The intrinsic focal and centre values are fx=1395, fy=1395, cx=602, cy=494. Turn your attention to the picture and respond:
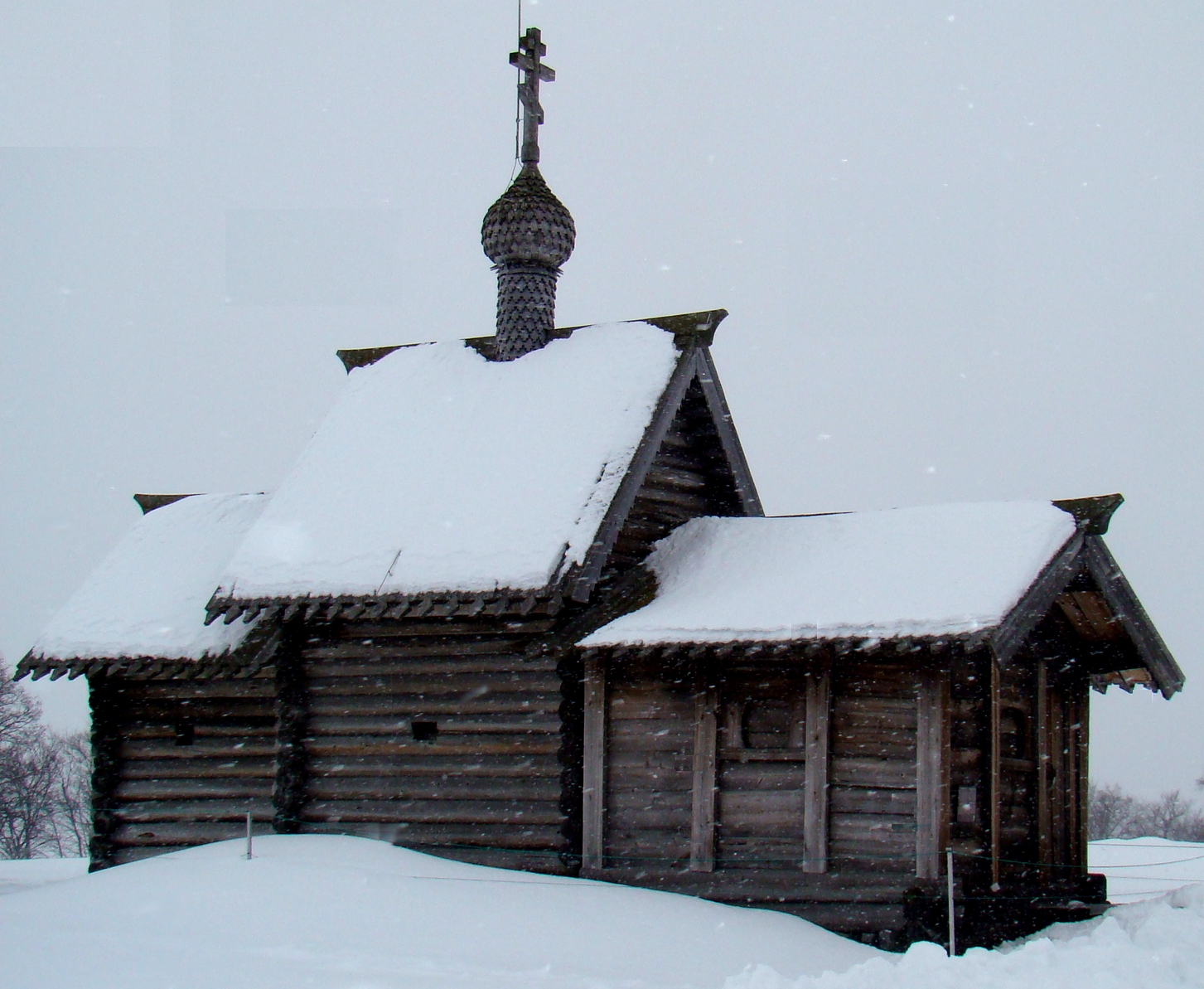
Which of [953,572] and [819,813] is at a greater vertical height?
[953,572]

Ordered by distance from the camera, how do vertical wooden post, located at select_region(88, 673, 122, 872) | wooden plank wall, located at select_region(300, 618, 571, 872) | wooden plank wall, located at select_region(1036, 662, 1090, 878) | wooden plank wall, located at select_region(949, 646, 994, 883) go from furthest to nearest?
vertical wooden post, located at select_region(88, 673, 122, 872) < wooden plank wall, located at select_region(1036, 662, 1090, 878) < wooden plank wall, located at select_region(300, 618, 571, 872) < wooden plank wall, located at select_region(949, 646, 994, 883)

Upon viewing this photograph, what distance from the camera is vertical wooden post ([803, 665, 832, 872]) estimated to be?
12242mm

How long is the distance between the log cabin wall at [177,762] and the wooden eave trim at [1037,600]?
7.94 meters

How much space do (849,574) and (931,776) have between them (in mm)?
2085

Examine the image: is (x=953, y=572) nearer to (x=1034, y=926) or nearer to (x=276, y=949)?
(x=1034, y=926)

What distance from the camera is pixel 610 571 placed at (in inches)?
Result: 575

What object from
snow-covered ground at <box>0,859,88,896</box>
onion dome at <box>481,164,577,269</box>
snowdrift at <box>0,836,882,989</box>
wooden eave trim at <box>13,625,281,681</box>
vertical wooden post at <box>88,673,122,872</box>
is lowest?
snow-covered ground at <box>0,859,88,896</box>

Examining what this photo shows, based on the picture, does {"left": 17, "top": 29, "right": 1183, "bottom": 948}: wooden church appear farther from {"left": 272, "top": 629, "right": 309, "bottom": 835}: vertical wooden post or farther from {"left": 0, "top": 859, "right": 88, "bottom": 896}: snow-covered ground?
{"left": 0, "top": 859, "right": 88, "bottom": 896}: snow-covered ground

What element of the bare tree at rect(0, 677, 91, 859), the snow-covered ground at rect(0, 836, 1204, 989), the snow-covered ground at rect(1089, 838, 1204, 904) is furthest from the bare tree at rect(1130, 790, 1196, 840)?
the snow-covered ground at rect(0, 836, 1204, 989)

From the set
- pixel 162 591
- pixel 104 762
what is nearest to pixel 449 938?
pixel 104 762

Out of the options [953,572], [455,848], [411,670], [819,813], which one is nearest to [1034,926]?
[819,813]

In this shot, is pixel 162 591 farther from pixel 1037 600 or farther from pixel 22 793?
pixel 22 793

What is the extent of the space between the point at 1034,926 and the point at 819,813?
2.83 meters

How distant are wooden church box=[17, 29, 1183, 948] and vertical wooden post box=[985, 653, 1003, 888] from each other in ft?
0.12
